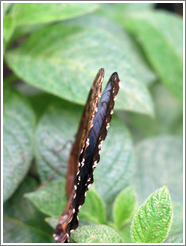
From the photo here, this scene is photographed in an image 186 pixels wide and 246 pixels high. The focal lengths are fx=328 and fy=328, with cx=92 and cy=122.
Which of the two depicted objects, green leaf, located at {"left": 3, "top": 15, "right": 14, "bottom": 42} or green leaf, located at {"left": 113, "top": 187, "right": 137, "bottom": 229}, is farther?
green leaf, located at {"left": 3, "top": 15, "right": 14, "bottom": 42}

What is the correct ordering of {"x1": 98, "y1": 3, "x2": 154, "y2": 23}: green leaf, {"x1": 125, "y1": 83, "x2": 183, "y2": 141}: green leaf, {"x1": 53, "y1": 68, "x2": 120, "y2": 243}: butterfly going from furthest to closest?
{"x1": 98, "y1": 3, "x2": 154, "y2": 23}: green leaf < {"x1": 125, "y1": 83, "x2": 183, "y2": 141}: green leaf < {"x1": 53, "y1": 68, "x2": 120, "y2": 243}: butterfly

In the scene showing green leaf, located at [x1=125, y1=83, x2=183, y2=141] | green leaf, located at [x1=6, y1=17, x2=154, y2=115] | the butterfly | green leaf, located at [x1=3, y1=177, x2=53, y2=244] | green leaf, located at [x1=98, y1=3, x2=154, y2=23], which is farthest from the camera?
green leaf, located at [x1=98, y1=3, x2=154, y2=23]

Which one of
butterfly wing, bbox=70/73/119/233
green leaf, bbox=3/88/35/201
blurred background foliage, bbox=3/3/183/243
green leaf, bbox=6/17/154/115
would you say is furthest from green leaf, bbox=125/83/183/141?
butterfly wing, bbox=70/73/119/233

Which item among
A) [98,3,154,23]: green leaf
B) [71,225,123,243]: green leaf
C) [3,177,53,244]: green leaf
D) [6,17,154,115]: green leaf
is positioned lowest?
[3,177,53,244]: green leaf

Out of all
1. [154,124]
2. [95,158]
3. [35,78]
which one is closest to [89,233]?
[95,158]

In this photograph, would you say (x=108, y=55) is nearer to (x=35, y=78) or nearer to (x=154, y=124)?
(x=35, y=78)

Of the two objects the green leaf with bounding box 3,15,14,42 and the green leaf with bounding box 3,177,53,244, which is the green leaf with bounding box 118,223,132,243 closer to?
the green leaf with bounding box 3,177,53,244

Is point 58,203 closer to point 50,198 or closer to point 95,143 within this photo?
point 50,198
